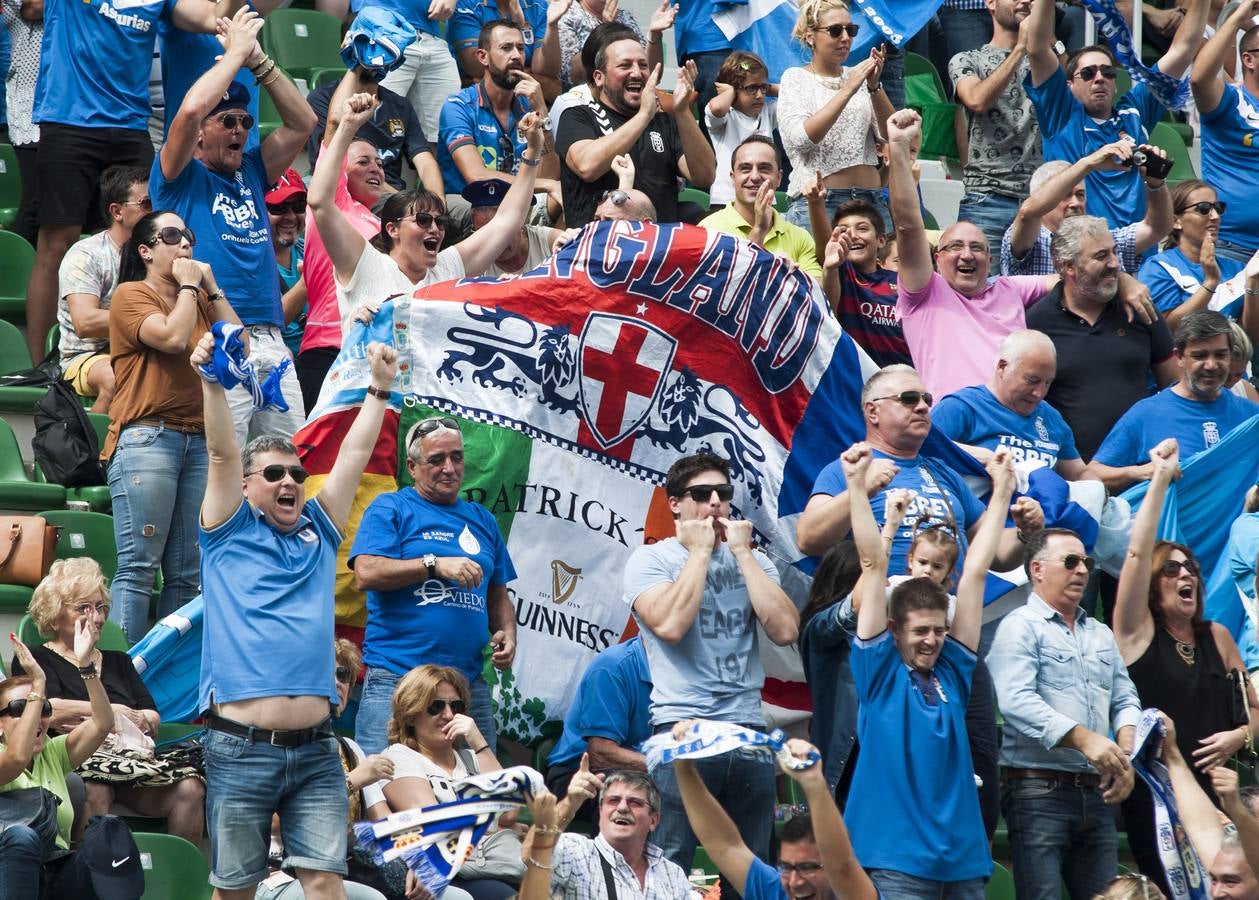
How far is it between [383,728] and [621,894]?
3.95 feet

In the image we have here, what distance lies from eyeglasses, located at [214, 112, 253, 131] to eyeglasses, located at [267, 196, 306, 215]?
3.23ft

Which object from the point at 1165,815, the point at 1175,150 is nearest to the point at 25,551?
the point at 1165,815

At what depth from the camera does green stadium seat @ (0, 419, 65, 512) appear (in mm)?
8078

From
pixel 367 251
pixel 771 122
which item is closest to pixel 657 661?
pixel 367 251

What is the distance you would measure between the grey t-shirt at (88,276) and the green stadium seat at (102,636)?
1471mm

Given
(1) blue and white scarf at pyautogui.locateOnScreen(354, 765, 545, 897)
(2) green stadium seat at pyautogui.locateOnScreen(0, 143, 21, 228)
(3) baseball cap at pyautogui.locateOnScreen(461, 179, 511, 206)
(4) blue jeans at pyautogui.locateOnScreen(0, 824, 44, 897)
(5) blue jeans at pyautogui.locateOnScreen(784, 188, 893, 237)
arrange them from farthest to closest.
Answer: (2) green stadium seat at pyautogui.locateOnScreen(0, 143, 21, 228) → (5) blue jeans at pyautogui.locateOnScreen(784, 188, 893, 237) → (3) baseball cap at pyautogui.locateOnScreen(461, 179, 511, 206) → (4) blue jeans at pyautogui.locateOnScreen(0, 824, 44, 897) → (1) blue and white scarf at pyautogui.locateOnScreen(354, 765, 545, 897)

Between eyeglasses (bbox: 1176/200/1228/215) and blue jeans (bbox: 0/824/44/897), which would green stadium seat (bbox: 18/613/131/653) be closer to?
blue jeans (bbox: 0/824/44/897)

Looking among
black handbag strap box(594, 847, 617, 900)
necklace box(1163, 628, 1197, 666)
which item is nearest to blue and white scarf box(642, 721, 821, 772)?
black handbag strap box(594, 847, 617, 900)

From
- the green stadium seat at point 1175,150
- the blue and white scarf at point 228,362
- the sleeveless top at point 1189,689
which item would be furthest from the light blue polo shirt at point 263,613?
the green stadium seat at point 1175,150

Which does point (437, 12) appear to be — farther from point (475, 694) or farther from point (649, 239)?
point (475, 694)

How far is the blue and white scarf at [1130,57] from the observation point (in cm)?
1158

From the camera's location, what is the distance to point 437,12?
35.1ft

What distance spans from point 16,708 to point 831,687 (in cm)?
258

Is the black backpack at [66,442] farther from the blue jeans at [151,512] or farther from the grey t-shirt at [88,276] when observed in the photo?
the blue jeans at [151,512]
